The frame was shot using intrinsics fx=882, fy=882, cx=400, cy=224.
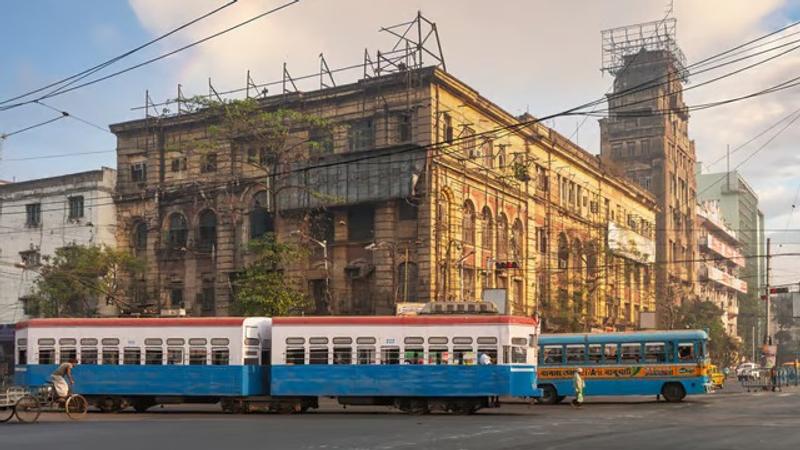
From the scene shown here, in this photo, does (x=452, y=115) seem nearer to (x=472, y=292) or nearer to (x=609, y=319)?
(x=472, y=292)

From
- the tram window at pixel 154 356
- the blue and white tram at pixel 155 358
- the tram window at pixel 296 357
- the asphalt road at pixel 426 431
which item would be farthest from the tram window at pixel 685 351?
the tram window at pixel 154 356

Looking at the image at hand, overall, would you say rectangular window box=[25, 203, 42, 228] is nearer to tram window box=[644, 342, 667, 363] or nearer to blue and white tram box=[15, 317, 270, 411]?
blue and white tram box=[15, 317, 270, 411]

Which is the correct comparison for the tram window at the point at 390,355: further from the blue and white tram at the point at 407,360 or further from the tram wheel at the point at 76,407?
the tram wheel at the point at 76,407

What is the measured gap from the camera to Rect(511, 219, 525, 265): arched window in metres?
49.3

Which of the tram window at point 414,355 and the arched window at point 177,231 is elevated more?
the arched window at point 177,231

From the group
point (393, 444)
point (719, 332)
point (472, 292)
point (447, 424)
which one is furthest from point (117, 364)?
→ point (719, 332)

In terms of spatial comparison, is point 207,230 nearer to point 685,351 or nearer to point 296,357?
point 296,357

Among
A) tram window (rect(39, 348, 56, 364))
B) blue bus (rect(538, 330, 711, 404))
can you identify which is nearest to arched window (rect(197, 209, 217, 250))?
tram window (rect(39, 348, 56, 364))

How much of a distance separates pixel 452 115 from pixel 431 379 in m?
21.0

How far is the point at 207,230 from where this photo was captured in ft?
157

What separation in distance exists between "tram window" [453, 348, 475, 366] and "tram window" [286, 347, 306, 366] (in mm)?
4480

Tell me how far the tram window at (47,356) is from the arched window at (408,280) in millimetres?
17447

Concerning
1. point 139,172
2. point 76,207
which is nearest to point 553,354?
point 139,172

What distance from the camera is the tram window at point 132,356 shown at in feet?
88.0
